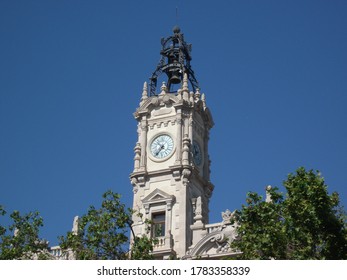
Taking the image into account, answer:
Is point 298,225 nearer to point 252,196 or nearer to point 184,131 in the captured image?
point 252,196

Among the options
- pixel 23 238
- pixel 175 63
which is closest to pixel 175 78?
pixel 175 63

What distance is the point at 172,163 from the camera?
58906 mm

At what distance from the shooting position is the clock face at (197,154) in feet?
199

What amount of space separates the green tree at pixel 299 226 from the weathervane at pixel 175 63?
28.9 metres

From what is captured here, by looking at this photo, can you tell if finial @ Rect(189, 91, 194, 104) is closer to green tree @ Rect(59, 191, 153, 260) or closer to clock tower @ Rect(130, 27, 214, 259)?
clock tower @ Rect(130, 27, 214, 259)

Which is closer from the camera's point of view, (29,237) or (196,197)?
(29,237)

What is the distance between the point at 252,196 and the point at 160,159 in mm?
21973

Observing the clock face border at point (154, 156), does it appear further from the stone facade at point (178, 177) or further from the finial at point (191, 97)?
the finial at point (191, 97)

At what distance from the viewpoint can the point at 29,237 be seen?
43.9 metres

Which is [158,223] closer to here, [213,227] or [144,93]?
[213,227]

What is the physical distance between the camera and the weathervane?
65.3 meters
